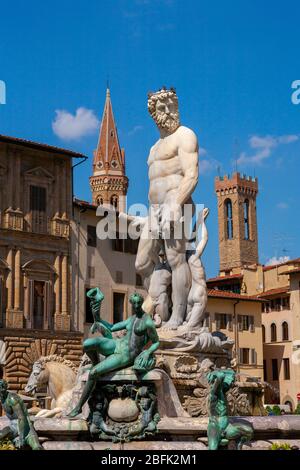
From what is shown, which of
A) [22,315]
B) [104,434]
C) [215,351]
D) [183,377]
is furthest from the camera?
[22,315]

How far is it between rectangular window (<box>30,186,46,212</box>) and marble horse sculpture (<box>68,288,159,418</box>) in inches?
1377

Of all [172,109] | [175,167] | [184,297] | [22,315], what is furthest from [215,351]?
[22,315]

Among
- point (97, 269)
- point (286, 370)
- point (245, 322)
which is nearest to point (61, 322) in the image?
point (97, 269)

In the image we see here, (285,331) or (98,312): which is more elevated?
(285,331)

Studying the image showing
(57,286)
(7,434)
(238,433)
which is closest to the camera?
(238,433)

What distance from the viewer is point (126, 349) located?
980cm

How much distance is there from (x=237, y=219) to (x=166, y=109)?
136 metres

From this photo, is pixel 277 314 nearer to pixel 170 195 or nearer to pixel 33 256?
pixel 33 256

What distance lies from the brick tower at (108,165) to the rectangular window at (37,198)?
79.6 metres

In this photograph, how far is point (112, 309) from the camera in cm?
4622

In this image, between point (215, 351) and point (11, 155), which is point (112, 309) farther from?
point (215, 351)

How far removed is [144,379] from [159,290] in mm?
3512

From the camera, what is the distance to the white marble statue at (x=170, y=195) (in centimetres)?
1307

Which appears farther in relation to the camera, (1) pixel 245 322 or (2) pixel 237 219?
(2) pixel 237 219
